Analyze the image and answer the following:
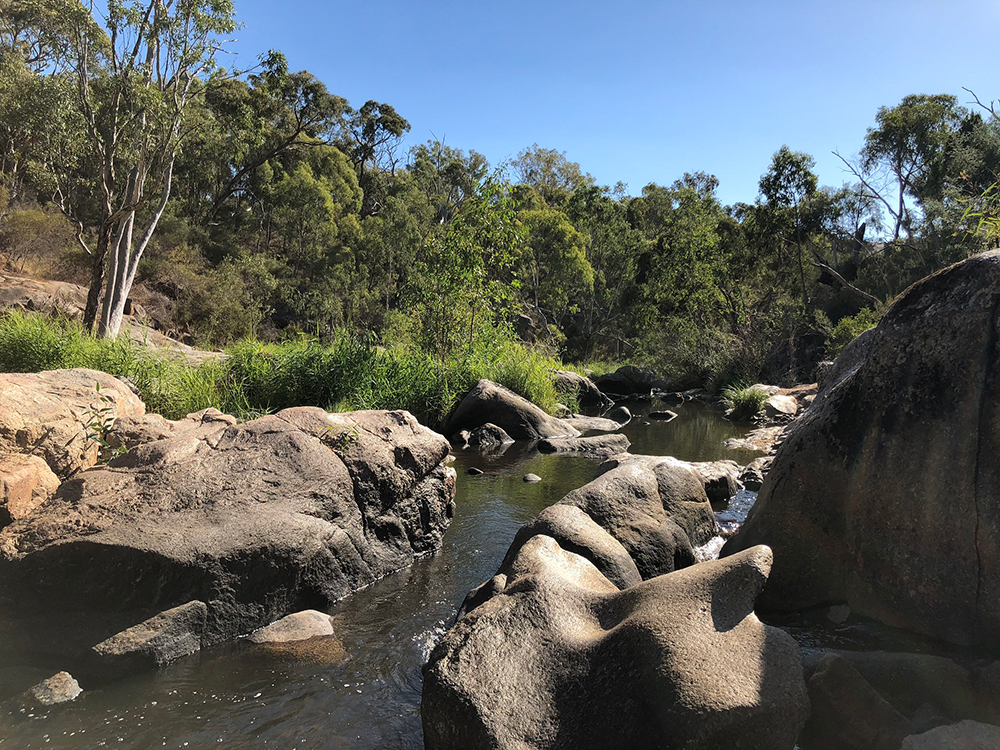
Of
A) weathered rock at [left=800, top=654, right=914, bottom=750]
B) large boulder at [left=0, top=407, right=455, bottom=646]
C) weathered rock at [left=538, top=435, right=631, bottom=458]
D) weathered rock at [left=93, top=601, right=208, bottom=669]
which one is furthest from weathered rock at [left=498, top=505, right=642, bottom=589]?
weathered rock at [left=538, top=435, right=631, bottom=458]

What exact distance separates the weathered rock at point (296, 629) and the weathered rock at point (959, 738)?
377 cm

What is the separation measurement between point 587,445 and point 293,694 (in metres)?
8.58

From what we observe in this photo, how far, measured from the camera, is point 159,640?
4.14 metres

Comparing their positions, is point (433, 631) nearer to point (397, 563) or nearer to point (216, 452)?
point (397, 563)

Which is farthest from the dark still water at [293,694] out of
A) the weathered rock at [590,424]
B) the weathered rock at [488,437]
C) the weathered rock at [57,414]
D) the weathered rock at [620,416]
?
the weathered rock at [620,416]

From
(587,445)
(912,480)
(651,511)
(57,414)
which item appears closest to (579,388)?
(587,445)

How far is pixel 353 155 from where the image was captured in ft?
148

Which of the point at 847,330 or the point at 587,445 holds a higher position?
the point at 847,330

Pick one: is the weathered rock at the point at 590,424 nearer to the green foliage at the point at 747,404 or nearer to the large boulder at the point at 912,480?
the green foliage at the point at 747,404

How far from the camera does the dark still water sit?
348 cm

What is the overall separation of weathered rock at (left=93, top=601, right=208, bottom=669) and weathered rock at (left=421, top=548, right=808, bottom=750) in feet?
6.78

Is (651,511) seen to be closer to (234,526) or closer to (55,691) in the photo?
(234,526)

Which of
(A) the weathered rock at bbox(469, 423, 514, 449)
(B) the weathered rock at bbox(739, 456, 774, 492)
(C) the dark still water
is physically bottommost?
(C) the dark still water

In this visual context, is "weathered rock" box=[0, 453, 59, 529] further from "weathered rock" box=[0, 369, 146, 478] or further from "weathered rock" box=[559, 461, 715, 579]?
"weathered rock" box=[559, 461, 715, 579]
